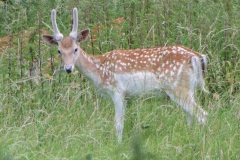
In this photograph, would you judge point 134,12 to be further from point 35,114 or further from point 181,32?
point 35,114

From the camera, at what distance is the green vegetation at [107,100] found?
215 inches

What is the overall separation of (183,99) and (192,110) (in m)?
0.20

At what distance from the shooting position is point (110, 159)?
5.11 m

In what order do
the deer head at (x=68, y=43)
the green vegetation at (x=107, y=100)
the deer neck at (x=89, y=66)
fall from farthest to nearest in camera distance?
1. the deer neck at (x=89, y=66)
2. the deer head at (x=68, y=43)
3. the green vegetation at (x=107, y=100)

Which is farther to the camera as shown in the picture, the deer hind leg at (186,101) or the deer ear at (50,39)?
the deer ear at (50,39)

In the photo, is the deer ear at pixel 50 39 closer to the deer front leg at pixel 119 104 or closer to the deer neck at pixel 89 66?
the deer neck at pixel 89 66

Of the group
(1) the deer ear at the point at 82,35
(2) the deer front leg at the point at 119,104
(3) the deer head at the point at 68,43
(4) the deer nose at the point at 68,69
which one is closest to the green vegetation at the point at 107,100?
(2) the deer front leg at the point at 119,104

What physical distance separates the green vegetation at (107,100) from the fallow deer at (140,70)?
5.3 inches

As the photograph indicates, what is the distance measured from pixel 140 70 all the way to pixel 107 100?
20.9 inches

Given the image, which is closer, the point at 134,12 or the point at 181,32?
the point at 181,32

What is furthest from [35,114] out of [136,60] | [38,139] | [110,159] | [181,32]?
[181,32]

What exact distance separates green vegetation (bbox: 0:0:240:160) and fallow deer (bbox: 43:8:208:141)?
13 centimetres

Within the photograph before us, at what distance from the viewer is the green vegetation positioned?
5.45 m

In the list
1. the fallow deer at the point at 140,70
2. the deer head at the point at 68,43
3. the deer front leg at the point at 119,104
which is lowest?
the deer front leg at the point at 119,104
